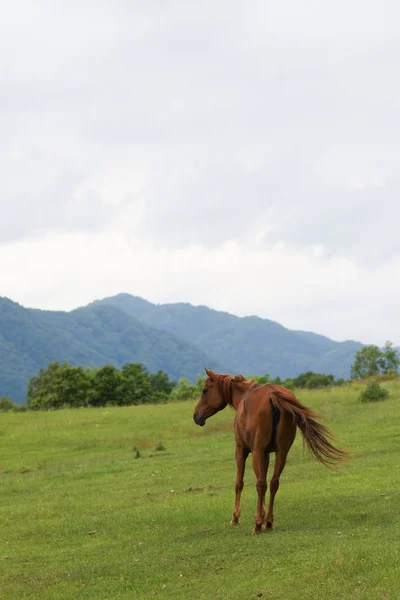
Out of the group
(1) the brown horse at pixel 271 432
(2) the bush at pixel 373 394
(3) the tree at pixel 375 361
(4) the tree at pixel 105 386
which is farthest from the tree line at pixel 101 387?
(1) the brown horse at pixel 271 432

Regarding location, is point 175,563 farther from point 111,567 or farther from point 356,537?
point 356,537

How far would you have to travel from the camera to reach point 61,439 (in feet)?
112

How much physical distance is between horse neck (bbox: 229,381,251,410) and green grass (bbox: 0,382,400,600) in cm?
218

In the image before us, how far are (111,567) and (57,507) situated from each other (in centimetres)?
723

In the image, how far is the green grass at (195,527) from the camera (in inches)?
353

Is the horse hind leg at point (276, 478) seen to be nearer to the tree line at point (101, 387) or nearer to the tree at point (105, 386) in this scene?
the tree line at point (101, 387)

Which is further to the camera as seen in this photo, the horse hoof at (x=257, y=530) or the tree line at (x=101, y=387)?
the tree line at (x=101, y=387)

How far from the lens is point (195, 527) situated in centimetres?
1361

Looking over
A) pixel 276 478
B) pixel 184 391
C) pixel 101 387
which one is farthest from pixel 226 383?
pixel 184 391

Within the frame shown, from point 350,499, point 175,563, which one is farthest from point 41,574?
point 350,499

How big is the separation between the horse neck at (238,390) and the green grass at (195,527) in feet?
7.15

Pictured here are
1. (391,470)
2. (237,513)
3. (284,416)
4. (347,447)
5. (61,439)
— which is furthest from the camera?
(61,439)

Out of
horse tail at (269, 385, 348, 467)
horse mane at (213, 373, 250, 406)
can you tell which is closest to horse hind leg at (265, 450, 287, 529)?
horse tail at (269, 385, 348, 467)

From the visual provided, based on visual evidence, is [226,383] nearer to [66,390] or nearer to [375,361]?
[66,390]
